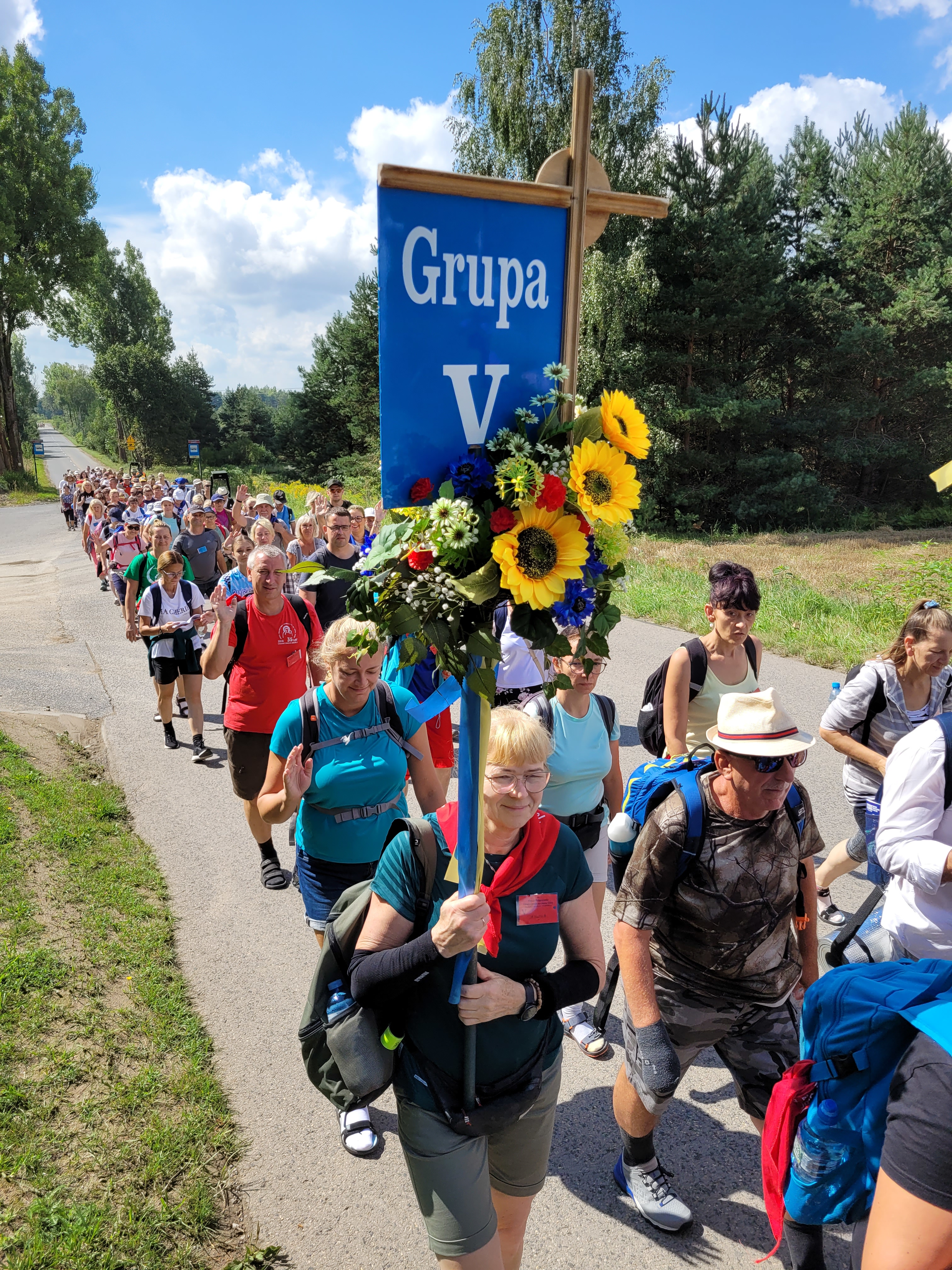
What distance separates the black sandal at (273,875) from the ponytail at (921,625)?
12.6 ft

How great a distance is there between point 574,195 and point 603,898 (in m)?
3.16

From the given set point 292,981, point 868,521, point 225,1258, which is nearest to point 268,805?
point 292,981

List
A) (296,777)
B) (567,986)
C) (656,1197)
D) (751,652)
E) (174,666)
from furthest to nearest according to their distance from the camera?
1. (174,666)
2. (751,652)
3. (296,777)
4. (656,1197)
5. (567,986)

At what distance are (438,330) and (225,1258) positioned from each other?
3.00 meters

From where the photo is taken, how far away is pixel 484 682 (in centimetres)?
176

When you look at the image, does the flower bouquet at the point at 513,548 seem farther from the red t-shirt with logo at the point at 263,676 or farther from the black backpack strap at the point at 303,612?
the black backpack strap at the point at 303,612

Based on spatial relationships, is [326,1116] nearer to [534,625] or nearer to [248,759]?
[248,759]

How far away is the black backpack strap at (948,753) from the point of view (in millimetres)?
2693

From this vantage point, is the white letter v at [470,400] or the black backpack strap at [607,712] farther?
the black backpack strap at [607,712]

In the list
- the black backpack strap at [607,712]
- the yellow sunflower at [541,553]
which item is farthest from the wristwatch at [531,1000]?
the black backpack strap at [607,712]

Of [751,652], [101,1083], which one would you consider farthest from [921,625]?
[101,1083]

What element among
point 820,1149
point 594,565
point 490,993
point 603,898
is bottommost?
point 603,898

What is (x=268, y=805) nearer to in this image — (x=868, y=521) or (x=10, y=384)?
(x=868, y=521)

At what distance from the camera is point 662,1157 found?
3.20 meters
